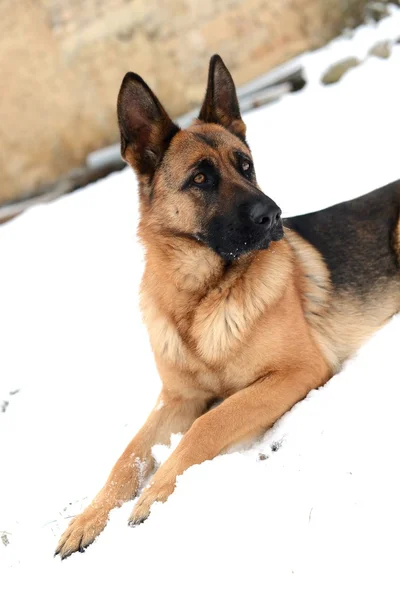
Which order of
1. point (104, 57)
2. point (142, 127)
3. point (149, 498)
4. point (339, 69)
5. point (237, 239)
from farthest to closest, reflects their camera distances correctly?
point (104, 57) → point (339, 69) → point (142, 127) → point (237, 239) → point (149, 498)

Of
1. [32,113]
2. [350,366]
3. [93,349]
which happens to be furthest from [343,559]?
[32,113]

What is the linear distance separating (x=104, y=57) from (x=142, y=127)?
6801mm

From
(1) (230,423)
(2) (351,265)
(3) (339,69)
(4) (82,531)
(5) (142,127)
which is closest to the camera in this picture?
(4) (82,531)

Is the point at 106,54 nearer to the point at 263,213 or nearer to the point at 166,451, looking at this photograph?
the point at 263,213

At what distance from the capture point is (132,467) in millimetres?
3568

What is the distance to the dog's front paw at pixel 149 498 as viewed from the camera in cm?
301

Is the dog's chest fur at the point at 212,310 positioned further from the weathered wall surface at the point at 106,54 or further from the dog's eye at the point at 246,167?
the weathered wall surface at the point at 106,54

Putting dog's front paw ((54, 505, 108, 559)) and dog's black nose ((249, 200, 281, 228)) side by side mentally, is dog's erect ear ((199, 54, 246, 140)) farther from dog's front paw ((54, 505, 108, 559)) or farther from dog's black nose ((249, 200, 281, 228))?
dog's front paw ((54, 505, 108, 559))

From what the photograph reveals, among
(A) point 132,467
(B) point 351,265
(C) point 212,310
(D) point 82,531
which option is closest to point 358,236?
(B) point 351,265

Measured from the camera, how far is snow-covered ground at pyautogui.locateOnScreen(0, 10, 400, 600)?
228 centimetres

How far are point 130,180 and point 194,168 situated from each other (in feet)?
17.9

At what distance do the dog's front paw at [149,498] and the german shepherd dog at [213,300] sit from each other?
6 cm

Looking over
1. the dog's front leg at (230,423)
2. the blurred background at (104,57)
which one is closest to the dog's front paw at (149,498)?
the dog's front leg at (230,423)

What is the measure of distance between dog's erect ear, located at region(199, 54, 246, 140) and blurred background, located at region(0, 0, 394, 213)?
19.6ft
